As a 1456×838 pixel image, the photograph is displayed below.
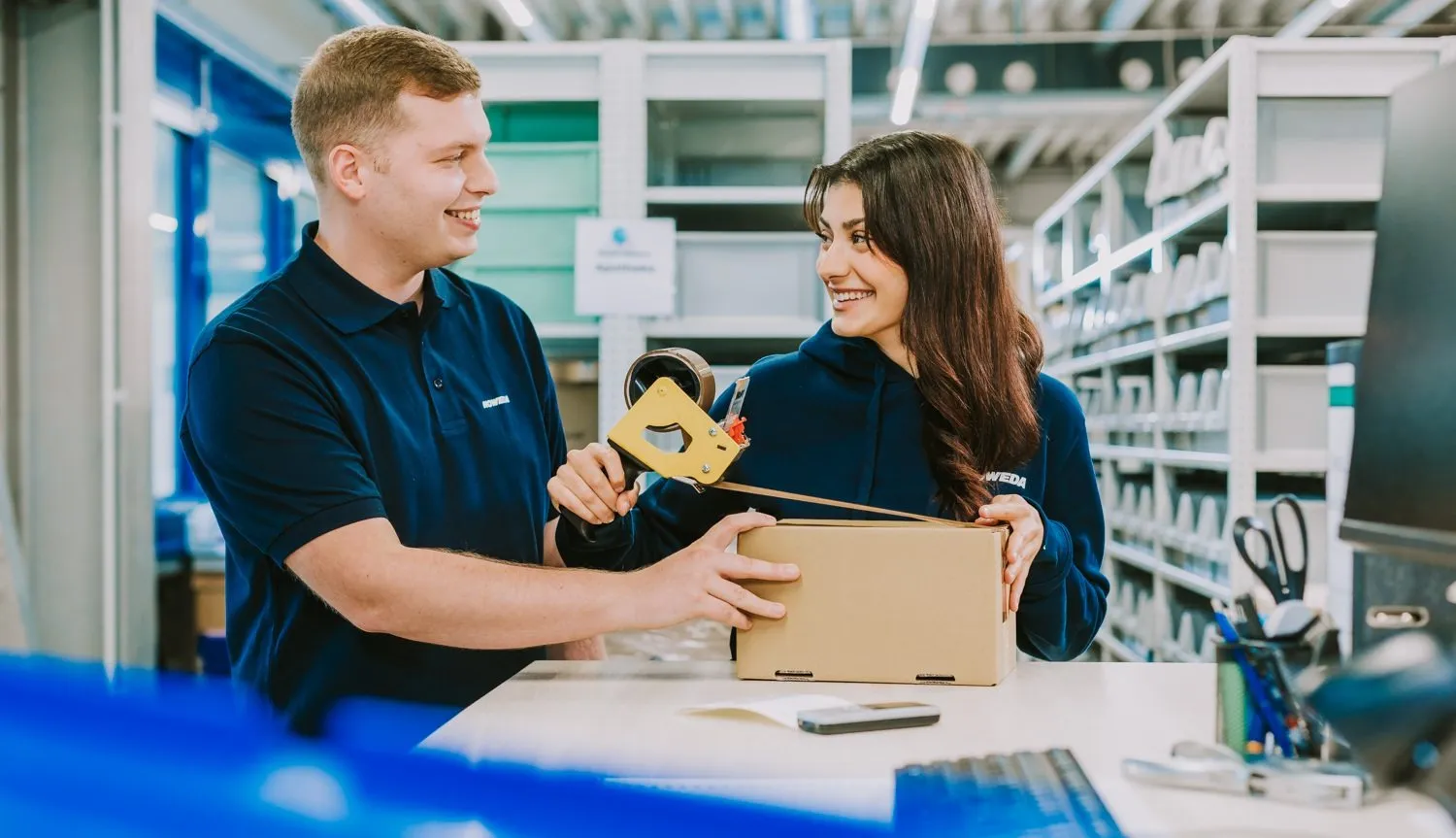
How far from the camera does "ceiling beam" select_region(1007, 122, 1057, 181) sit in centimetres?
833

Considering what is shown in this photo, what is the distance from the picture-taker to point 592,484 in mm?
1371

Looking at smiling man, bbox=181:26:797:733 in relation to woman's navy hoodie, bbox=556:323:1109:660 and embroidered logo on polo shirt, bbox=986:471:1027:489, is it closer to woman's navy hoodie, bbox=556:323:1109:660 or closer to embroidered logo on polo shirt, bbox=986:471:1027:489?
woman's navy hoodie, bbox=556:323:1109:660

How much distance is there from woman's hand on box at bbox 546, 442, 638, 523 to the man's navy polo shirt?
193 millimetres

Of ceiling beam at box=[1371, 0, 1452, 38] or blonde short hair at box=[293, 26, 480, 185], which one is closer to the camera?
blonde short hair at box=[293, 26, 480, 185]

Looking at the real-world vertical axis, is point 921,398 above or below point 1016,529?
above

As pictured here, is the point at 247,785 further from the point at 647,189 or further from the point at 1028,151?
the point at 1028,151

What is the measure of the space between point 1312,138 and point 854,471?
8.41 feet

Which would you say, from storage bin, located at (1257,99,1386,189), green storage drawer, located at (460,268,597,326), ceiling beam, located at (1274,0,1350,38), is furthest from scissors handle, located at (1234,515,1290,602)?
ceiling beam, located at (1274,0,1350,38)

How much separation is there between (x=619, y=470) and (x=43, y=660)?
110cm

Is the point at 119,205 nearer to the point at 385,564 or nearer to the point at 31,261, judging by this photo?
the point at 31,261

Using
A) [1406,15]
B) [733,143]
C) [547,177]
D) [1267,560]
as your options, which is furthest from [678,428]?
[1406,15]

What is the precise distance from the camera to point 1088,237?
6.09 metres

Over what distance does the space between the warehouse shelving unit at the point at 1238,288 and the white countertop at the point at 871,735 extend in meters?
1.78

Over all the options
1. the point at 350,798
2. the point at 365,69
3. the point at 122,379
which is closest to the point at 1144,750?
the point at 350,798
